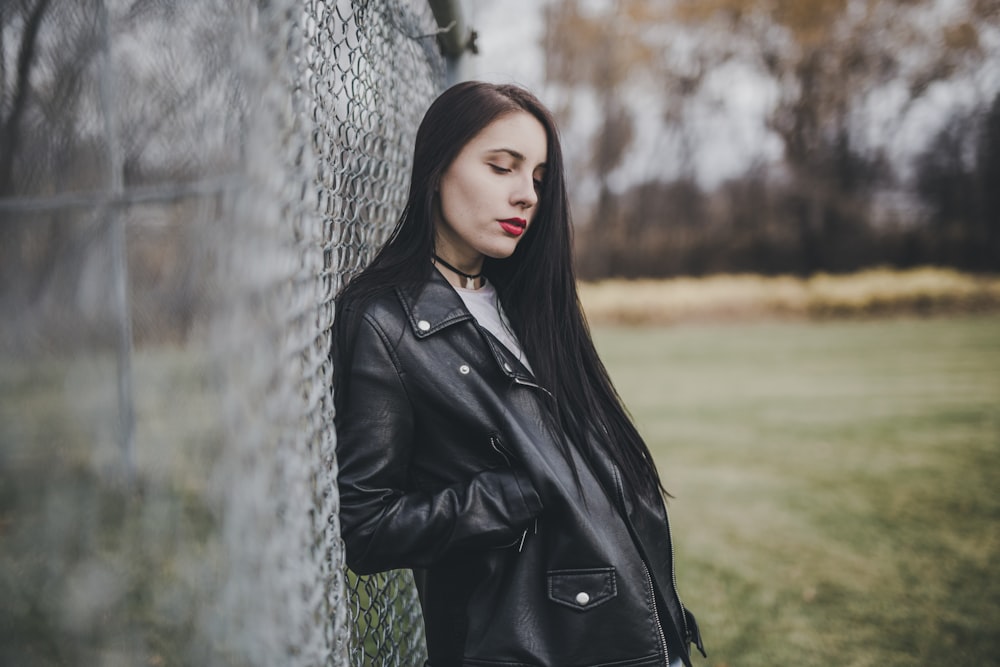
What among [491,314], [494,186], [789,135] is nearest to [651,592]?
[491,314]

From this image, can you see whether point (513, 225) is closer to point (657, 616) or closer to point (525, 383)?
point (525, 383)

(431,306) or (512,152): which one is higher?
(512,152)

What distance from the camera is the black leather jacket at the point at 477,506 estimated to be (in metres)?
1.27

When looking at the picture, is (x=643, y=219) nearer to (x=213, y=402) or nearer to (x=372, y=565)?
(x=213, y=402)

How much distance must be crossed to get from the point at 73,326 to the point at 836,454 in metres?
6.10

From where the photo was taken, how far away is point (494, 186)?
149 centimetres

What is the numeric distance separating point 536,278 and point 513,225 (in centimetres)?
18

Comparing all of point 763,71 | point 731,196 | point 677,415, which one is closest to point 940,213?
point 731,196

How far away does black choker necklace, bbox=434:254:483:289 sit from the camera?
156 centimetres

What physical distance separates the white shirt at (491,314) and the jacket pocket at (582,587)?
423 millimetres

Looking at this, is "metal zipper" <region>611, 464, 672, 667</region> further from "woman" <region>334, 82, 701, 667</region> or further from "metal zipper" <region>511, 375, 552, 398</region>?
"metal zipper" <region>511, 375, 552, 398</region>

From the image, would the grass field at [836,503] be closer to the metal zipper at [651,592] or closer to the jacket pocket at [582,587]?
the metal zipper at [651,592]

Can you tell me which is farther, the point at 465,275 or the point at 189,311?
the point at 189,311

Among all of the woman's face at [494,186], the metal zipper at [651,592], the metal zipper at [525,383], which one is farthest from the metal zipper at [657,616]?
the woman's face at [494,186]
